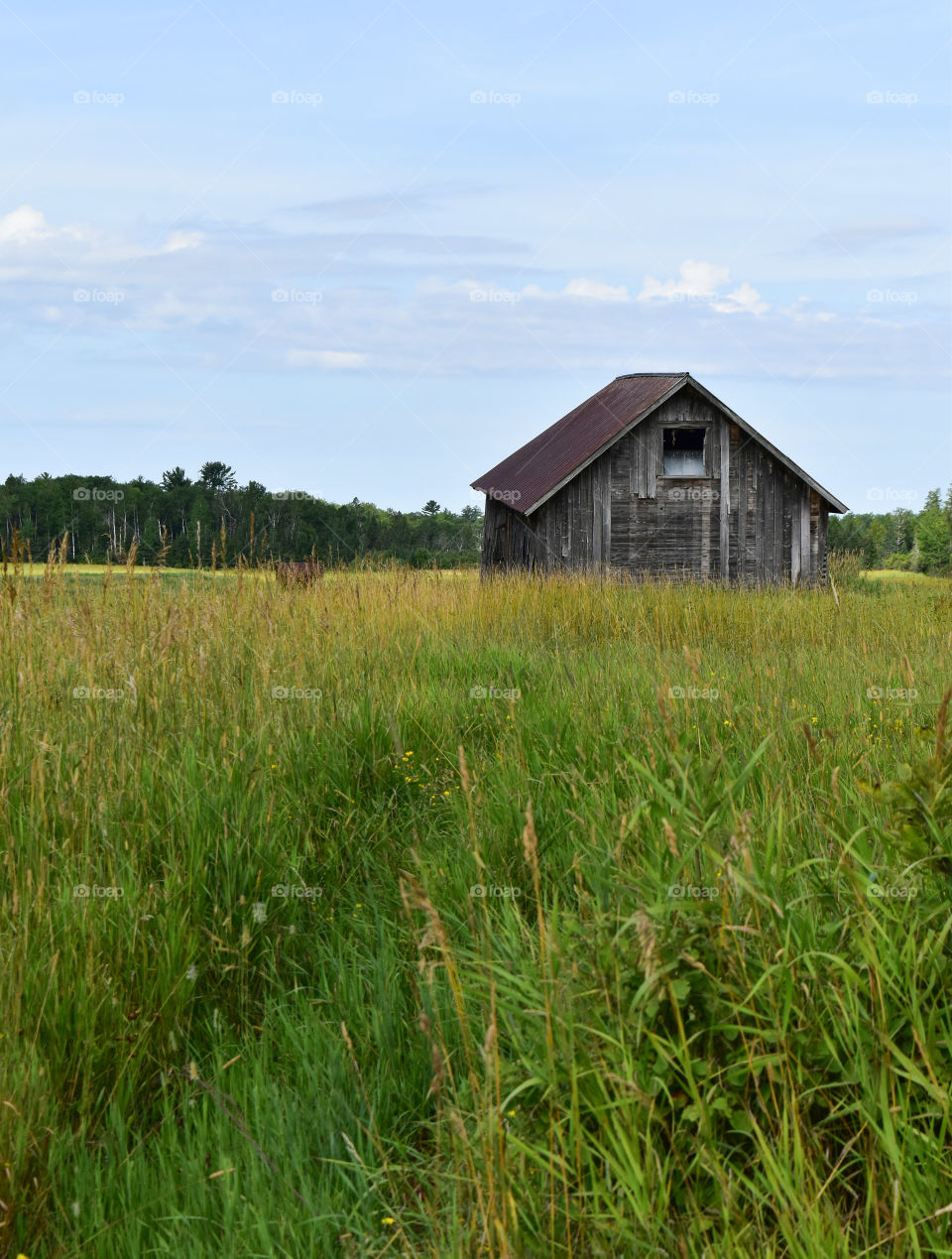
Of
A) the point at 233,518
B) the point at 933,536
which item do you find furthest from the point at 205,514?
the point at 933,536

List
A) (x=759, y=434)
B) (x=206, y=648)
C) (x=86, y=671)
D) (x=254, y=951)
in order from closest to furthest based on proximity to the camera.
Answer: (x=254, y=951), (x=86, y=671), (x=206, y=648), (x=759, y=434)

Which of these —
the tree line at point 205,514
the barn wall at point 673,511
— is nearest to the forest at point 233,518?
the tree line at point 205,514

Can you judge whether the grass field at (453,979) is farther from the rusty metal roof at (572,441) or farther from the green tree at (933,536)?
the green tree at (933,536)

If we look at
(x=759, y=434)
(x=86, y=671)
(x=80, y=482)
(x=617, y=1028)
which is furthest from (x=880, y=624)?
(x=80, y=482)

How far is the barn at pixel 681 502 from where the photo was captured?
2097cm

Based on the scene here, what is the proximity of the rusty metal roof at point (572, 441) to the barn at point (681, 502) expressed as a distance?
0.09 m

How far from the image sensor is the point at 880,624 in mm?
9344

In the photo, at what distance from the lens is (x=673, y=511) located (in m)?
21.2

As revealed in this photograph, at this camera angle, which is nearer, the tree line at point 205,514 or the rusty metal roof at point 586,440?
the rusty metal roof at point 586,440

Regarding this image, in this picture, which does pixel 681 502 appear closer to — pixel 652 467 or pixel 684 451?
pixel 652 467

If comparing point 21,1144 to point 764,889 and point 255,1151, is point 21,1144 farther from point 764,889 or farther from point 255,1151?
point 764,889

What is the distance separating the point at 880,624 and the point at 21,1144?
8.85 m

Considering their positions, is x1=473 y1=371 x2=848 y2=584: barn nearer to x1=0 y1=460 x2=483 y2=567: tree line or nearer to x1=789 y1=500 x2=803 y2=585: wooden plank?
x1=789 y1=500 x2=803 y2=585: wooden plank

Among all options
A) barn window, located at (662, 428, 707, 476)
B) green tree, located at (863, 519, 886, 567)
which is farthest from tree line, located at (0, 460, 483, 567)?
green tree, located at (863, 519, 886, 567)
